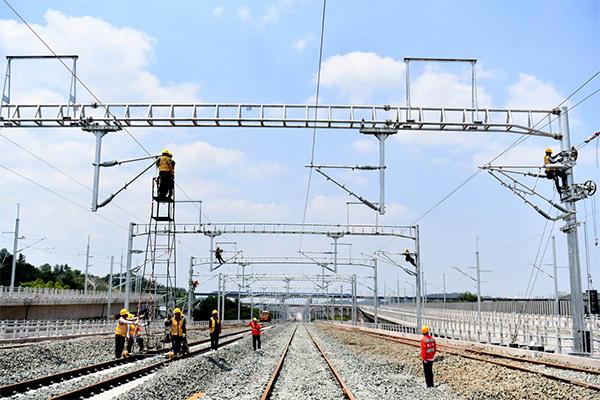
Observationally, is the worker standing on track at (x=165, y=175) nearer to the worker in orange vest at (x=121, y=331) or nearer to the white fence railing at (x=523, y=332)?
the worker in orange vest at (x=121, y=331)

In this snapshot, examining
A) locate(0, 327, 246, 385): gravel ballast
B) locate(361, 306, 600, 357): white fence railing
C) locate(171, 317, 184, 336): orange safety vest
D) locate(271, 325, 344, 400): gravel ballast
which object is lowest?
locate(271, 325, 344, 400): gravel ballast

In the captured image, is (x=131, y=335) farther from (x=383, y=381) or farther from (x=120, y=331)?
(x=383, y=381)

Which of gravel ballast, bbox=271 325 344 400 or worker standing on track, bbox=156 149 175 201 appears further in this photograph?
worker standing on track, bbox=156 149 175 201

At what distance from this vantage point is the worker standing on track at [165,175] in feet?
70.3

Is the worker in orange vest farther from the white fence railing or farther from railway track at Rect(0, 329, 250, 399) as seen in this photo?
the white fence railing

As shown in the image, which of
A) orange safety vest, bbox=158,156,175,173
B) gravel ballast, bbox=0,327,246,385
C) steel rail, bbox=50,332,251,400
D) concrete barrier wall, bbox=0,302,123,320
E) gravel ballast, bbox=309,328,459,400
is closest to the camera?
steel rail, bbox=50,332,251,400

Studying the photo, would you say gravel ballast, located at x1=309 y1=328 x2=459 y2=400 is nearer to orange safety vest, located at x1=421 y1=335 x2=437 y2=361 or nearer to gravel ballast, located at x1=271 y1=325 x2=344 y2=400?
gravel ballast, located at x1=271 y1=325 x2=344 y2=400

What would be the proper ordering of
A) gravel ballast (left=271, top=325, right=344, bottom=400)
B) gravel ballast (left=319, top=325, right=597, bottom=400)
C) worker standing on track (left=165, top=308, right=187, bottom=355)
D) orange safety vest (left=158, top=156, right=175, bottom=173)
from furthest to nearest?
worker standing on track (left=165, top=308, right=187, bottom=355)
orange safety vest (left=158, top=156, right=175, bottom=173)
gravel ballast (left=271, top=325, right=344, bottom=400)
gravel ballast (left=319, top=325, right=597, bottom=400)

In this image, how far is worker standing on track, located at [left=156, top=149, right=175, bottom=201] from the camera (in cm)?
2144

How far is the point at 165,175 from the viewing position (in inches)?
859

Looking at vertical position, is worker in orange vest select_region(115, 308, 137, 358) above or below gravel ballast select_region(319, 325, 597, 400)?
above

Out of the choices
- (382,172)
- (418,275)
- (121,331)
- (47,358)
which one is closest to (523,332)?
(418,275)

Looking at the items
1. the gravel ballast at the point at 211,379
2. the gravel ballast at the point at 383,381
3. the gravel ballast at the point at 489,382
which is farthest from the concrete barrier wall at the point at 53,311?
the gravel ballast at the point at 489,382

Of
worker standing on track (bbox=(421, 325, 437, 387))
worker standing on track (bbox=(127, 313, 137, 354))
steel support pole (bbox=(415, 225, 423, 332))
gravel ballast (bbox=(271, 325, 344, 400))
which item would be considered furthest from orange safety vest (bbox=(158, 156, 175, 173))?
steel support pole (bbox=(415, 225, 423, 332))
